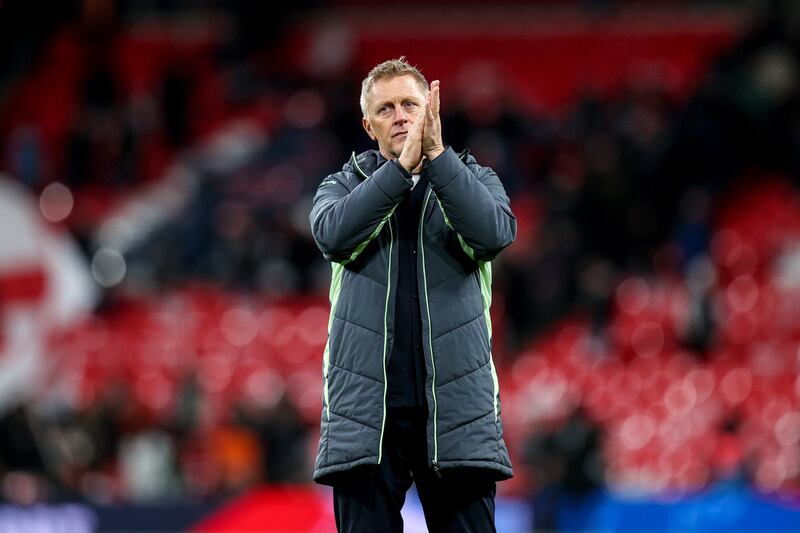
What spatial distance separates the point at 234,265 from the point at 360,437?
929 centimetres

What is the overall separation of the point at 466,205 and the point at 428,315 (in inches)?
12.7

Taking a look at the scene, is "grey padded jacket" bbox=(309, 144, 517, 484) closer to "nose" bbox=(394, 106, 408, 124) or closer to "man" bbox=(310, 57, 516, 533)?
"man" bbox=(310, 57, 516, 533)

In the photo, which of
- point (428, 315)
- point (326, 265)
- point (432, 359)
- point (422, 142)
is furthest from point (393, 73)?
point (326, 265)

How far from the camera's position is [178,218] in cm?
1350

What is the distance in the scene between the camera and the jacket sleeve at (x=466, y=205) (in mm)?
3631

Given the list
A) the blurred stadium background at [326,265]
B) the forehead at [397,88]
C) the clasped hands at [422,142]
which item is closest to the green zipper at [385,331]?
the clasped hands at [422,142]

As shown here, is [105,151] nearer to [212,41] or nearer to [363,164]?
[212,41]

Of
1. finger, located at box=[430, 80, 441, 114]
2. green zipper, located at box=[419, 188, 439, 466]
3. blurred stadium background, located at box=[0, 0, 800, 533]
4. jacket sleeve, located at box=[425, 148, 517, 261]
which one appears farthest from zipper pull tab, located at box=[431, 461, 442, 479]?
blurred stadium background, located at box=[0, 0, 800, 533]

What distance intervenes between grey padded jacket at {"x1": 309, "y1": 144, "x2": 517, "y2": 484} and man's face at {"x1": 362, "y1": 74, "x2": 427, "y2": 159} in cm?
12

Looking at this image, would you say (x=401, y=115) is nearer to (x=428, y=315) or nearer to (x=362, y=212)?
(x=362, y=212)

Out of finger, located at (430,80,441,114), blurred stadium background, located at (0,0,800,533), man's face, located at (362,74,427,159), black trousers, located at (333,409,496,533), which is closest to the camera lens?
finger, located at (430,80,441,114)

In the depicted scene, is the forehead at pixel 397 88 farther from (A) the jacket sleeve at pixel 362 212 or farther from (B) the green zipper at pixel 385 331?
(B) the green zipper at pixel 385 331

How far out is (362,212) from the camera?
12.0 feet

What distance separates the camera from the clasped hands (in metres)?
3.67
